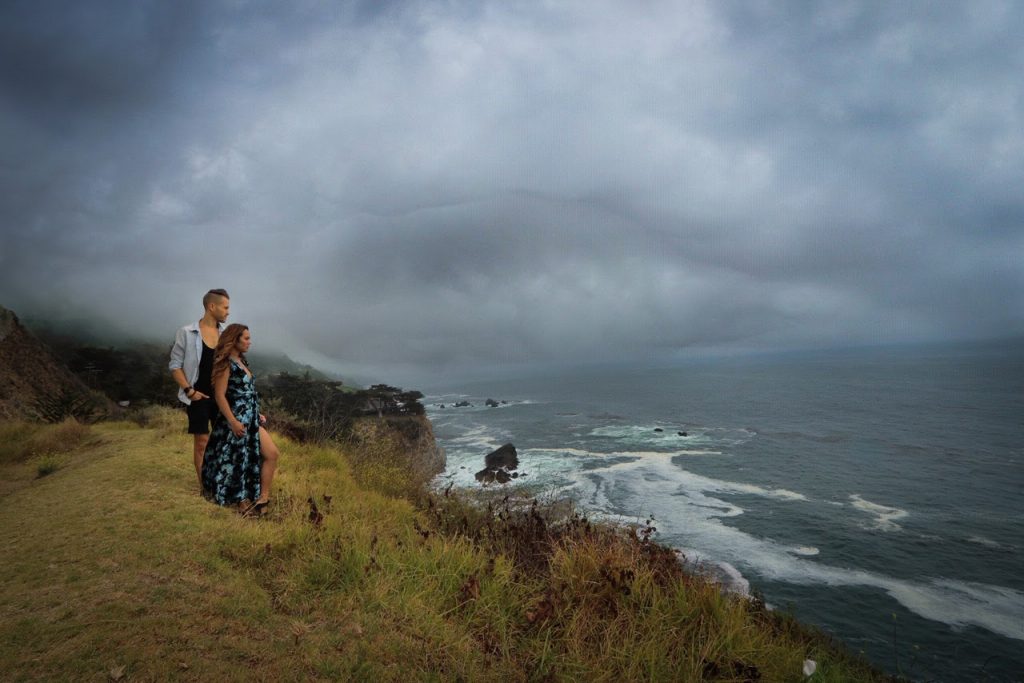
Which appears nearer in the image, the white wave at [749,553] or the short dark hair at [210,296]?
the short dark hair at [210,296]

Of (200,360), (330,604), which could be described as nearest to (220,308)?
(200,360)

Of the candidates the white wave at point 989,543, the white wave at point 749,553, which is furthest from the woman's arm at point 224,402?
the white wave at point 989,543

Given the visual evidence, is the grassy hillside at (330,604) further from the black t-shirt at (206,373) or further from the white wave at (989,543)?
the white wave at (989,543)

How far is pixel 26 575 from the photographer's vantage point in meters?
3.81

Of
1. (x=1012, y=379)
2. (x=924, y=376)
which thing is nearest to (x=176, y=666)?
(x=1012, y=379)

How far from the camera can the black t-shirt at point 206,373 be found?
5492 millimetres

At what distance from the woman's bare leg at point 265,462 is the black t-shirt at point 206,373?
0.82 metres

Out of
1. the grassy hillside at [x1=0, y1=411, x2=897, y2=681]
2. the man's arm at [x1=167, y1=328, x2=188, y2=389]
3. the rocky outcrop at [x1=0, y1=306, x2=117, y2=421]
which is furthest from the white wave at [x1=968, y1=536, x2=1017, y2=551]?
the rocky outcrop at [x1=0, y1=306, x2=117, y2=421]

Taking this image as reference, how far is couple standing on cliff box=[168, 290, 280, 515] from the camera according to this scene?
17.3 ft

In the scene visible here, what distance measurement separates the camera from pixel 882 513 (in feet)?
102

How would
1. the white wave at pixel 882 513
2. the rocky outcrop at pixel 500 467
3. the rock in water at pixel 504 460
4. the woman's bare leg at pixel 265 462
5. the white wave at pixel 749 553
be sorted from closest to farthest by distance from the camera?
the woman's bare leg at pixel 265 462 < the white wave at pixel 749 553 < the white wave at pixel 882 513 < the rocky outcrop at pixel 500 467 < the rock in water at pixel 504 460

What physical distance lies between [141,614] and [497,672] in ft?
8.94

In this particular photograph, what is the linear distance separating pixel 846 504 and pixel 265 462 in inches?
1598

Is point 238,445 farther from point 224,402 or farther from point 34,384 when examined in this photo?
point 34,384
